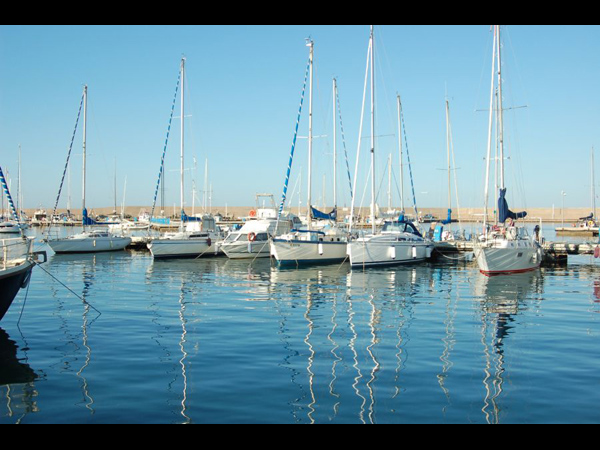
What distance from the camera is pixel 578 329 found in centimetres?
1691

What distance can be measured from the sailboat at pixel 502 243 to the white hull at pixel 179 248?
65.4ft

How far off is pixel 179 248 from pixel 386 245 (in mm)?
15247

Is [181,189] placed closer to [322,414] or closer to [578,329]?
[578,329]

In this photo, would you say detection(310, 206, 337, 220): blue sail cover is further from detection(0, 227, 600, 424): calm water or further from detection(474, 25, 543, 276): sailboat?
detection(0, 227, 600, 424): calm water

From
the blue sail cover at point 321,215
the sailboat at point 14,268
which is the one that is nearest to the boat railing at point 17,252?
the sailboat at point 14,268

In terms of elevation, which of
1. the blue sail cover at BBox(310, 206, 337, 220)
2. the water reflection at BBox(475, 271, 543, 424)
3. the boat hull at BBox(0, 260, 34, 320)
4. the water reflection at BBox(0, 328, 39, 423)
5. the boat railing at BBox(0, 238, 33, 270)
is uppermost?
the blue sail cover at BBox(310, 206, 337, 220)

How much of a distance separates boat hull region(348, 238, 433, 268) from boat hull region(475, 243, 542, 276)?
6052 millimetres

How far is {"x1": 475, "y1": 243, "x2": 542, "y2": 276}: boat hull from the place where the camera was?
31547 millimetres

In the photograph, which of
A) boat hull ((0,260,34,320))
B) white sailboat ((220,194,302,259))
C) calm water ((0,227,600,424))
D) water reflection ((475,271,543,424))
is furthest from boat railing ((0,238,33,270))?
white sailboat ((220,194,302,259))

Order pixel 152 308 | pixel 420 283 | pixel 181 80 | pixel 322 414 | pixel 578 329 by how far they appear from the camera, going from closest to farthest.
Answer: pixel 322 414 → pixel 578 329 → pixel 152 308 → pixel 420 283 → pixel 181 80

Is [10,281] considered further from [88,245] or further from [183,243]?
[88,245]

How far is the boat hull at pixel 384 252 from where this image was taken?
3534 centimetres
